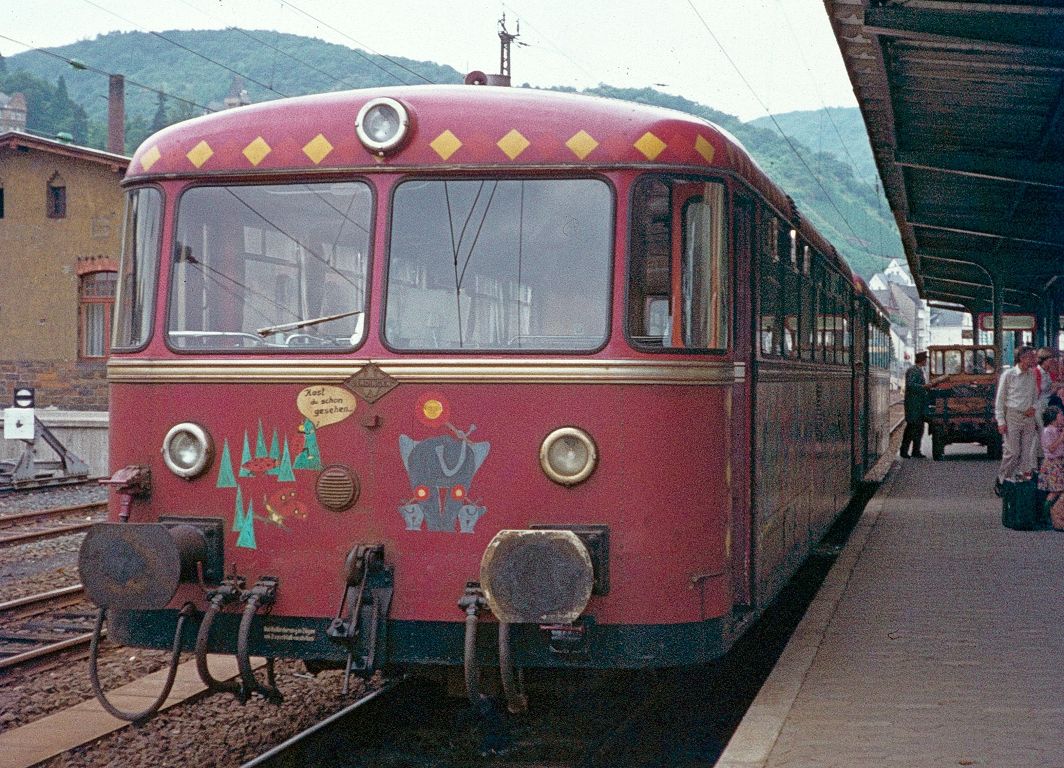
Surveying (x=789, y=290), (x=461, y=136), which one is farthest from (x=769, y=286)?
(x=461, y=136)

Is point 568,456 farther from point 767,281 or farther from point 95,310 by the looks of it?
point 95,310

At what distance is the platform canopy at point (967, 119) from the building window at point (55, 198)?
1786 centimetres

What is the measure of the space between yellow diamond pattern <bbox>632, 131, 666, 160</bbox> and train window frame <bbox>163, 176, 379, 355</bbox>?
1.10 metres

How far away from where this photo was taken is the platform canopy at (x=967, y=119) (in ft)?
35.2

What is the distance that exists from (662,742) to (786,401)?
221cm

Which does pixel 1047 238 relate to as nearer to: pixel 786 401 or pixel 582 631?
pixel 786 401

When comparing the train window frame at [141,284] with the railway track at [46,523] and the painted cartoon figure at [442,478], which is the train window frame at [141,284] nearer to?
the painted cartoon figure at [442,478]

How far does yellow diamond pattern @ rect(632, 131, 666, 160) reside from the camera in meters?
6.05

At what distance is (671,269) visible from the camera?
611 centimetres

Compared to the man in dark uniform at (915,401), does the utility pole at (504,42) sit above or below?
above

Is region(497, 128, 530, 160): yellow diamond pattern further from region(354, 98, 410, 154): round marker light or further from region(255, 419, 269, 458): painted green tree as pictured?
region(255, 419, 269, 458): painted green tree

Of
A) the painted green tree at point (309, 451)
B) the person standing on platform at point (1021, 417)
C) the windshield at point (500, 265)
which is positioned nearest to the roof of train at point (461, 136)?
the windshield at point (500, 265)

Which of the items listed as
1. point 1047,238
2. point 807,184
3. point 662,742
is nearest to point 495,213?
point 662,742

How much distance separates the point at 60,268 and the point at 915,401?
17.8 meters
